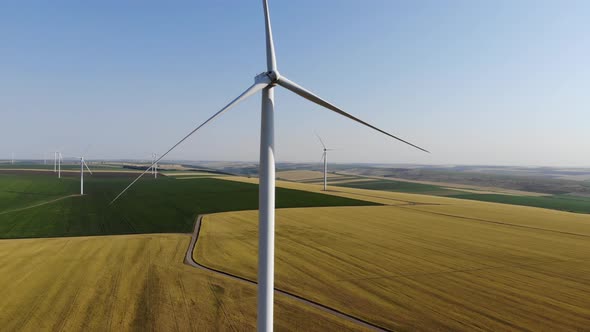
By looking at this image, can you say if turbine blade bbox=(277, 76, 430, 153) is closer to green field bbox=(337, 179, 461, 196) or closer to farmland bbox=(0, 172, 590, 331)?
farmland bbox=(0, 172, 590, 331)

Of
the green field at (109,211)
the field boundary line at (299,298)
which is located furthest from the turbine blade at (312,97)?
the green field at (109,211)

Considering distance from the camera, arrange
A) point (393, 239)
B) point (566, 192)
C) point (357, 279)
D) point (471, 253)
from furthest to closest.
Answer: point (566, 192) → point (393, 239) → point (471, 253) → point (357, 279)

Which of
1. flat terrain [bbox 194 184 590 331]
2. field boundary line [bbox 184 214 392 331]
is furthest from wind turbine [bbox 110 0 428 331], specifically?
flat terrain [bbox 194 184 590 331]

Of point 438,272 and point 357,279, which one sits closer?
point 357,279

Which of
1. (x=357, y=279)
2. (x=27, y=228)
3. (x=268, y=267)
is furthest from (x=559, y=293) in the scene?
(x=27, y=228)

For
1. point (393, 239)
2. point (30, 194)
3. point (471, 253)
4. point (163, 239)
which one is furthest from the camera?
point (30, 194)

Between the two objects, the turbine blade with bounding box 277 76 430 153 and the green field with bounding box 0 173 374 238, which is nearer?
A: the turbine blade with bounding box 277 76 430 153

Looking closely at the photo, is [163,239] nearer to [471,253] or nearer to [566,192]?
[471,253]
